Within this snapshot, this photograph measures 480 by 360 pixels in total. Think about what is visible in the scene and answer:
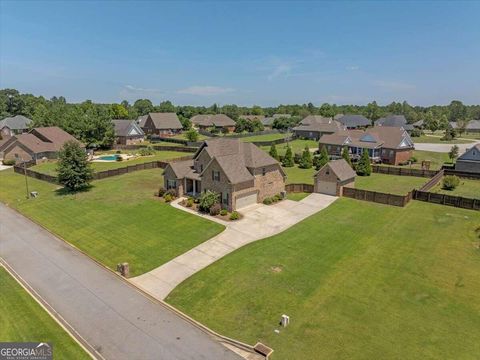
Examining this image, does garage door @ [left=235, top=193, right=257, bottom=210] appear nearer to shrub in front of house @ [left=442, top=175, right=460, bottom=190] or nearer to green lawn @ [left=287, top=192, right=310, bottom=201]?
green lawn @ [left=287, top=192, right=310, bottom=201]

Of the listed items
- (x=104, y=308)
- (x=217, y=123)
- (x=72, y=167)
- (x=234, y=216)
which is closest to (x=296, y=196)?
(x=234, y=216)

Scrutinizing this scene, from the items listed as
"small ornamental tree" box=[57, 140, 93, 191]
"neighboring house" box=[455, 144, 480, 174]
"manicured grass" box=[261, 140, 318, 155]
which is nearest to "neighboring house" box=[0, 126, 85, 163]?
"small ornamental tree" box=[57, 140, 93, 191]

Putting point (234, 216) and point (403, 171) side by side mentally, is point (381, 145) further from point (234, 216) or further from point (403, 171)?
point (234, 216)

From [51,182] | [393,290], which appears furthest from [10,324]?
[51,182]

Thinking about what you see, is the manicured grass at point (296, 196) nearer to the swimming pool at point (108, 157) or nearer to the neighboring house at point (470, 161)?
the neighboring house at point (470, 161)

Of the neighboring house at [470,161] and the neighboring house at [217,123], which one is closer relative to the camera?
the neighboring house at [470,161]

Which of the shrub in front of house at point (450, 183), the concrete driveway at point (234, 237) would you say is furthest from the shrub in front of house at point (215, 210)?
the shrub in front of house at point (450, 183)
